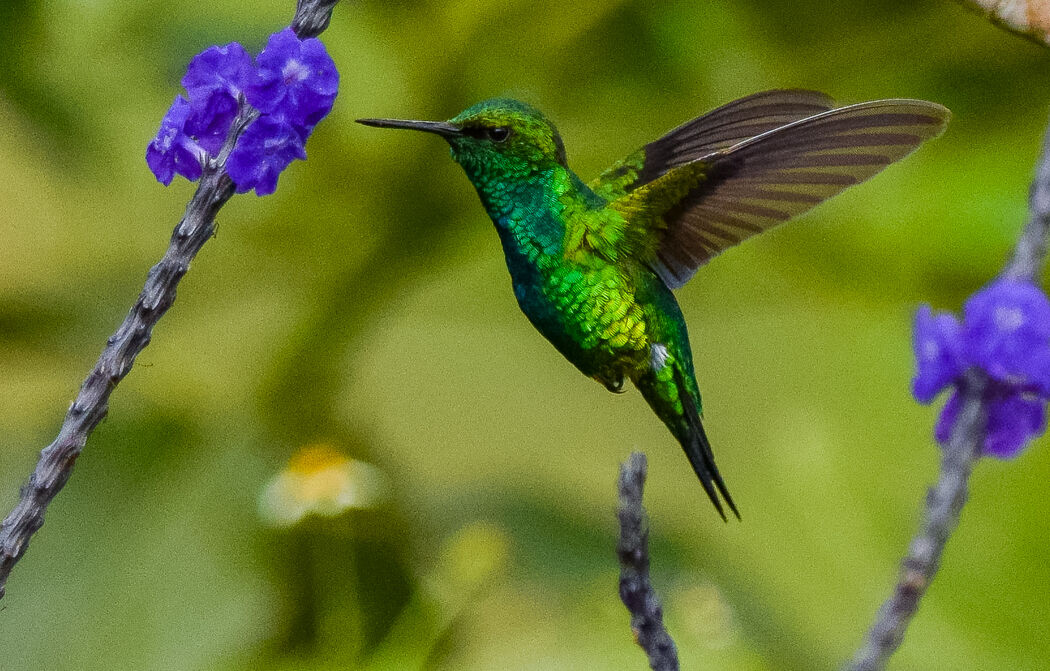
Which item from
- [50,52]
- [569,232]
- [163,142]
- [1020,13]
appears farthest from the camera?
[50,52]

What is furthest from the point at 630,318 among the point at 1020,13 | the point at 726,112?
the point at 1020,13

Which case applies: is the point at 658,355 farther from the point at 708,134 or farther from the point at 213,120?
the point at 213,120

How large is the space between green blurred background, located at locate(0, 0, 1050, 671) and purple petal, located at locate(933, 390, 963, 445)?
670 millimetres

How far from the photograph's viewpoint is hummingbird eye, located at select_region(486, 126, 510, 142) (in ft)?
1.58

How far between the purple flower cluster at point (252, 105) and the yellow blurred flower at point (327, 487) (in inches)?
23.3

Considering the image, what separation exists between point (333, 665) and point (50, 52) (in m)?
0.65

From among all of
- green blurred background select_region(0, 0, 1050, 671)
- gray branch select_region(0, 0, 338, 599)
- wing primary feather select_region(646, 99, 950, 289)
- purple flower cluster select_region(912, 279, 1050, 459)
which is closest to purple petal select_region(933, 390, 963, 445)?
purple flower cluster select_region(912, 279, 1050, 459)

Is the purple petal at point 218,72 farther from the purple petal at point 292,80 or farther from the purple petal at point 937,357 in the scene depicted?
the purple petal at point 937,357

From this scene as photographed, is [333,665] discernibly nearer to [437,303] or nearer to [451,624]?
[451,624]

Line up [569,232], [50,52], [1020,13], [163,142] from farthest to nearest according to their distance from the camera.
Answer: [50,52] < [1020,13] < [569,232] < [163,142]

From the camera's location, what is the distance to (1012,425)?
11.9 inches

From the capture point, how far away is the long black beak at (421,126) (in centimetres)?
40

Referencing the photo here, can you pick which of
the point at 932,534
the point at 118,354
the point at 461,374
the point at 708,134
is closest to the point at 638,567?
the point at 932,534

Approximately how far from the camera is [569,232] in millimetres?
526
